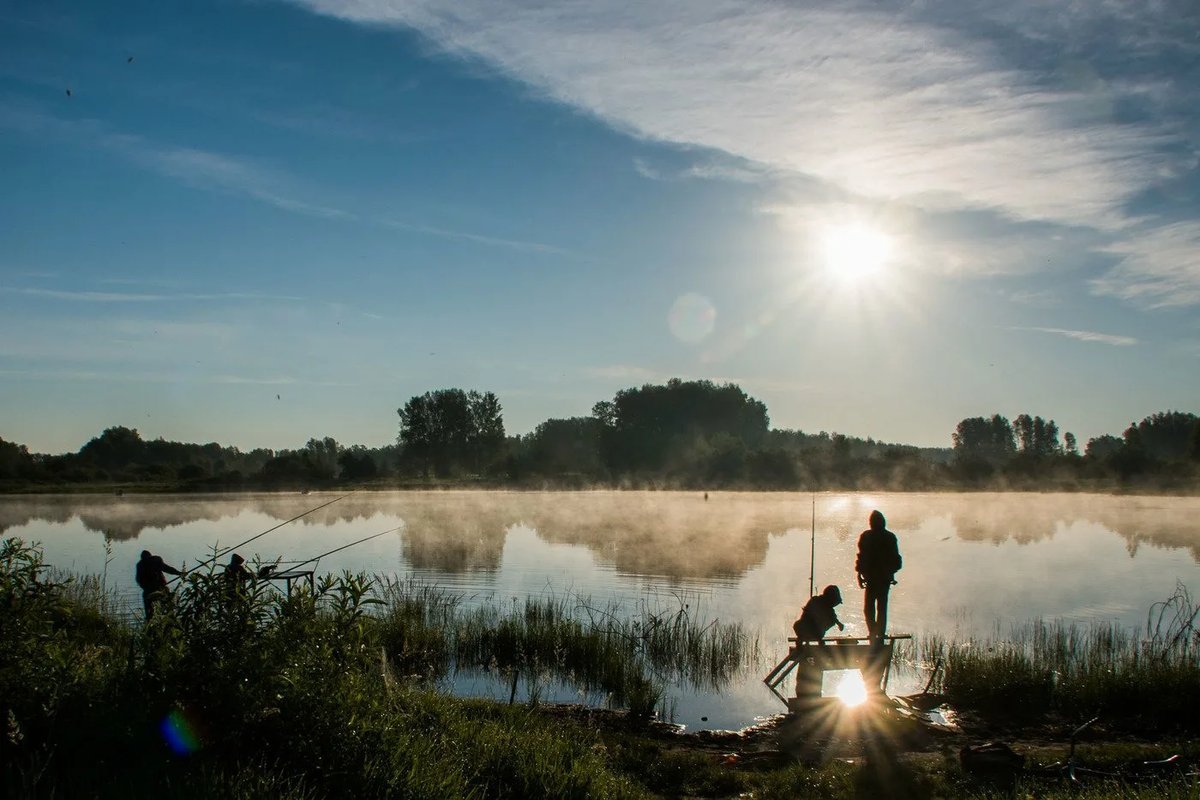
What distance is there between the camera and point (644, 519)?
1997 inches

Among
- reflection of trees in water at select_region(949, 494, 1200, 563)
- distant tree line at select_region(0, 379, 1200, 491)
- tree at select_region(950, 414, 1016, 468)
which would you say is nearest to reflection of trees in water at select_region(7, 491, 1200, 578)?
reflection of trees in water at select_region(949, 494, 1200, 563)

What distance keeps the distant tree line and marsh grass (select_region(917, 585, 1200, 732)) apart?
7091cm

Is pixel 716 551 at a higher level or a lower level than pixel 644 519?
lower

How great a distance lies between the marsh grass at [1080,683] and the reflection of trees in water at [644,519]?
1389cm

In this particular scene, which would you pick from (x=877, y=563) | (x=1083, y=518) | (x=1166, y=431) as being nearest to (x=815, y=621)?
(x=877, y=563)

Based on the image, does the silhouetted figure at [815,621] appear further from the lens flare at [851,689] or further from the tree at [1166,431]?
the tree at [1166,431]

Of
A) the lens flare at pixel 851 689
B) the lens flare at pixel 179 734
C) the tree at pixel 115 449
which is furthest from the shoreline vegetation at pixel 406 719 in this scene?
the tree at pixel 115 449

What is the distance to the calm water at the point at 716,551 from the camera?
21.0 m

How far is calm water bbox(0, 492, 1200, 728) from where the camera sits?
21031 millimetres

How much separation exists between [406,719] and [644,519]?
43087 millimetres

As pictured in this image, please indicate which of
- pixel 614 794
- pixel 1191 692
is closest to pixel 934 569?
pixel 1191 692

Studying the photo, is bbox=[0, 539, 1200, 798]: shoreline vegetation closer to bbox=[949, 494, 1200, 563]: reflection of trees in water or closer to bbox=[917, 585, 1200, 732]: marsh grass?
bbox=[917, 585, 1200, 732]: marsh grass

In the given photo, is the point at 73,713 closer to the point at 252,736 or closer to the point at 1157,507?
the point at 252,736

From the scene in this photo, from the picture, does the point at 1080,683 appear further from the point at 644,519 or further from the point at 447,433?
the point at 447,433
